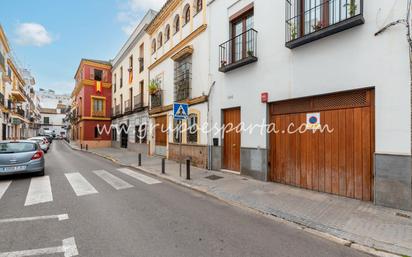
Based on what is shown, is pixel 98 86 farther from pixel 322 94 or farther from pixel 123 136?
pixel 322 94

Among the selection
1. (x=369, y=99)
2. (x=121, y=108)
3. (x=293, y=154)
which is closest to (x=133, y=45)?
(x=121, y=108)

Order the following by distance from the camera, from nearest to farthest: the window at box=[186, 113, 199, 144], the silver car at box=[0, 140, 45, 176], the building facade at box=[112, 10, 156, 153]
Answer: the silver car at box=[0, 140, 45, 176], the window at box=[186, 113, 199, 144], the building facade at box=[112, 10, 156, 153]

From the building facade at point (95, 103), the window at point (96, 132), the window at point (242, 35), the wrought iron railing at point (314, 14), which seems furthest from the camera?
the window at point (96, 132)

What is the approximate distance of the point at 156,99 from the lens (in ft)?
50.8

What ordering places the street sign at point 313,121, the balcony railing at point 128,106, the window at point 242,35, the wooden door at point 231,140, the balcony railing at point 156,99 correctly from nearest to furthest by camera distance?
the street sign at point 313,121 → the window at point 242,35 → the wooden door at point 231,140 → the balcony railing at point 156,99 → the balcony railing at point 128,106

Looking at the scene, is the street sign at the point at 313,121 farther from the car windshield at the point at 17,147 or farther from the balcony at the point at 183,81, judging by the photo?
the car windshield at the point at 17,147

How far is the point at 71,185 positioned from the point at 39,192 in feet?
3.07

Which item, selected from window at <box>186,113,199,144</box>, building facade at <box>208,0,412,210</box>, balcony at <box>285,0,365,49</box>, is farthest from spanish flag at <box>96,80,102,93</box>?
balcony at <box>285,0,365,49</box>

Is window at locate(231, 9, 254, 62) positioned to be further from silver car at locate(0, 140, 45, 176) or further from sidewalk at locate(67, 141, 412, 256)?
silver car at locate(0, 140, 45, 176)

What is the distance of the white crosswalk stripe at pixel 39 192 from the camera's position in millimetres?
A: 5520

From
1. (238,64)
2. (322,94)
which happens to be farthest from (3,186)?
(322,94)

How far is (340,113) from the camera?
5.99 metres

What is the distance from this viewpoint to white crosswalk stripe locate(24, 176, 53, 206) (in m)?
5.52

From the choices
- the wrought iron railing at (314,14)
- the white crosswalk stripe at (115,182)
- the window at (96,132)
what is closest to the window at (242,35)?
the wrought iron railing at (314,14)
